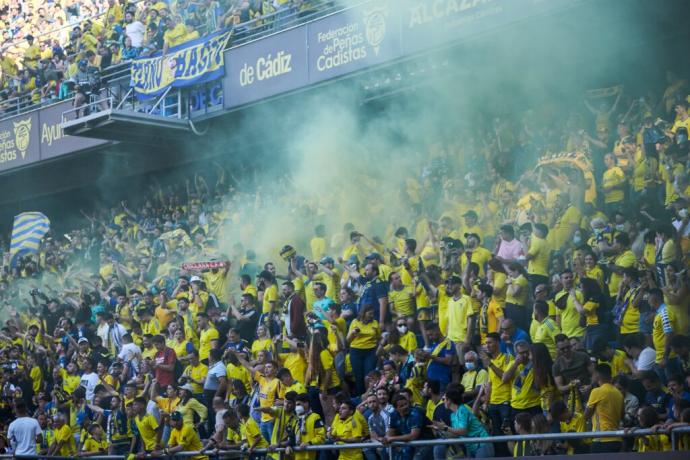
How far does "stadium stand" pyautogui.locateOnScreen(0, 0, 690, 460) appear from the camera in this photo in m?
9.65

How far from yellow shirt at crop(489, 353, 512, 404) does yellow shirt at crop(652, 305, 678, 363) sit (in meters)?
Answer: 1.30

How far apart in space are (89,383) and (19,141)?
25.5ft

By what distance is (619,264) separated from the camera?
34.2 feet

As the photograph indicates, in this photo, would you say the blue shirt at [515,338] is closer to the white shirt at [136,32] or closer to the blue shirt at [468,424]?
the blue shirt at [468,424]

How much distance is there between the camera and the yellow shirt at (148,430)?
12680 mm

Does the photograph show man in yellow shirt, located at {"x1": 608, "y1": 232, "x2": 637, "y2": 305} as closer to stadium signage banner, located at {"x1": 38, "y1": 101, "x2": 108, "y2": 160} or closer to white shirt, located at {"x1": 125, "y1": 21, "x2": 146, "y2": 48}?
white shirt, located at {"x1": 125, "y1": 21, "x2": 146, "y2": 48}

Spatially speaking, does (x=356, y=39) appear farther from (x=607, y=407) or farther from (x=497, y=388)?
(x=607, y=407)

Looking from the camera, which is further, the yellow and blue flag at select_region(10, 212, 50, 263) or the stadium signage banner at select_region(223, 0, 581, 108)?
the yellow and blue flag at select_region(10, 212, 50, 263)

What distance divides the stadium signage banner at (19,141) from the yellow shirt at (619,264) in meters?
13.3

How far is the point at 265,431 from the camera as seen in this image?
37.6ft

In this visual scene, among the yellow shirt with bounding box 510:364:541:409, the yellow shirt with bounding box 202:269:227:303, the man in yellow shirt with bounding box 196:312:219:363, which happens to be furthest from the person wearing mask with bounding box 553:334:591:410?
the yellow shirt with bounding box 202:269:227:303

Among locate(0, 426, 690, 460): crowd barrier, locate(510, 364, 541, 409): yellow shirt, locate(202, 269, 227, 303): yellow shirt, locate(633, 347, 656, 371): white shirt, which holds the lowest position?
locate(0, 426, 690, 460): crowd barrier

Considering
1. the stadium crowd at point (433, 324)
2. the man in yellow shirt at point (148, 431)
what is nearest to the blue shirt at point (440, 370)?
the stadium crowd at point (433, 324)

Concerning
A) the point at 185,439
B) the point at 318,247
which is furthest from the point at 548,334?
the point at 318,247
